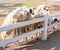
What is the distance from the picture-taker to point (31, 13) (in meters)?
8.37

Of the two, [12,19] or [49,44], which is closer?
[12,19]

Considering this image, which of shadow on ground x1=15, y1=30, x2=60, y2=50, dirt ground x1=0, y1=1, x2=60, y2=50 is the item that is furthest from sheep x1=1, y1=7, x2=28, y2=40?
shadow on ground x1=15, y1=30, x2=60, y2=50

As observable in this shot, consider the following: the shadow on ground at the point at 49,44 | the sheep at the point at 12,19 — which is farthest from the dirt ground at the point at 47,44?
the sheep at the point at 12,19

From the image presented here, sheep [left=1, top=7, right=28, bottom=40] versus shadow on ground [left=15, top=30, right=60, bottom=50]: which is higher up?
sheep [left=1, top=7, right=28, bottom=40]

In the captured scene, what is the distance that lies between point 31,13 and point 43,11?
185 cm

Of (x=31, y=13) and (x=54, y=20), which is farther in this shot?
(x=54, y=20)

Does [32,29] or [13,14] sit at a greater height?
[13,14]

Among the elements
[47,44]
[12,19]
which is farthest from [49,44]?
[12,19]

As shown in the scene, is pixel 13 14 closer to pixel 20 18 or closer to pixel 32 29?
pixel 20 18

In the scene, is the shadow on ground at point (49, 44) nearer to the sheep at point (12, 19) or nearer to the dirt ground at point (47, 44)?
the dirt ground at point (47, 44)

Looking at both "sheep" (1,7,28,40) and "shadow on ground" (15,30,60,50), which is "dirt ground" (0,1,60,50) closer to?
"shadow on ground" (15,30,60,50)

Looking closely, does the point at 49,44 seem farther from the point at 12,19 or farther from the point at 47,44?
the point at 12,19

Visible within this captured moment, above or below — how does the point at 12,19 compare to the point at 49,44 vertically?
above

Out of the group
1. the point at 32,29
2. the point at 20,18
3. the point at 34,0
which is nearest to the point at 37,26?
the point at 32,29
